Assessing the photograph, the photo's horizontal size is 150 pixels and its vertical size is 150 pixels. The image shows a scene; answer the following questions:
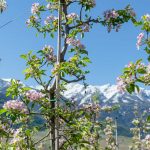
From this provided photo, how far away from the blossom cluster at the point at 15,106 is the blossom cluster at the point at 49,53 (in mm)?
2243

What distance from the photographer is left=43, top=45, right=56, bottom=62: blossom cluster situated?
36.8 feet

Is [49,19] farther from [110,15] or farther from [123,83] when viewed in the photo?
[123,83]

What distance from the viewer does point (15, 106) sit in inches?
361

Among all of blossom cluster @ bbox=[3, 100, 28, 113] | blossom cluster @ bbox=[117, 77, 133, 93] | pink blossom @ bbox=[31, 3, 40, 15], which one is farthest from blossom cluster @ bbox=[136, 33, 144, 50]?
pink blossom @ bbox=[31, 3, 40, 15]

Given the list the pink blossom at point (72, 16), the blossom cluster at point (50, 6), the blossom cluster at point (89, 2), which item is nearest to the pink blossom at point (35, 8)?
the blossom cluster at point (50, 6)

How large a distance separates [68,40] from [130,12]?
2.18 metres

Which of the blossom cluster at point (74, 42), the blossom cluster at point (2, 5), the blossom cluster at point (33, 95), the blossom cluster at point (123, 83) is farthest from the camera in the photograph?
the blossom cluster at point (74, 42)

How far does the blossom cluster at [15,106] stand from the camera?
29.7ft

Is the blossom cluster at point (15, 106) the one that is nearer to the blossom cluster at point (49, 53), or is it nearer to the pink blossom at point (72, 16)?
the blossom cluster at point (49, 53)

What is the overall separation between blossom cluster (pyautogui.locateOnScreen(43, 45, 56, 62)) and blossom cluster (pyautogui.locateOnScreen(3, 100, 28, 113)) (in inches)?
88.3

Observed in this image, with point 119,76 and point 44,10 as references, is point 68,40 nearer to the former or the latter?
point 44,10

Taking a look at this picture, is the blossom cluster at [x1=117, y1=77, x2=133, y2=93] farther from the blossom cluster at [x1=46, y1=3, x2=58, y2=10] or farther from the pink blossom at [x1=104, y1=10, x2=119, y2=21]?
the blossom cluster at [x1=46, y1=3, x2=58, y2=10]

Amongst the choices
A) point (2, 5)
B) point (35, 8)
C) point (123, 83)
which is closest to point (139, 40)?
point (123, 83)

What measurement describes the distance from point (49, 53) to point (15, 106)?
8.36 ft
